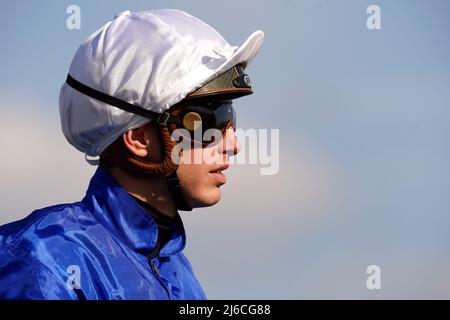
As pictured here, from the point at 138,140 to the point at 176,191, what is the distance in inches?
20.2

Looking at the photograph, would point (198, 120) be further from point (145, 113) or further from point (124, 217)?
point (124, 217)

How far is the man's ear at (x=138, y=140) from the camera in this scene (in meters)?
7.59

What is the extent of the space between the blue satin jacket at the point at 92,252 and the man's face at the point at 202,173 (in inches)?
Result: 15.6

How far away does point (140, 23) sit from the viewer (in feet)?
25.3

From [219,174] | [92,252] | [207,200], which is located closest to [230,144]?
[219,174]

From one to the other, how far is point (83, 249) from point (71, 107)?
4.26 feet

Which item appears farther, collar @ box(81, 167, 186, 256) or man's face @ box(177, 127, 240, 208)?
man's face @ box(177, 127, 240, 208)

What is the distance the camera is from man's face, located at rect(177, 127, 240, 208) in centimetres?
763

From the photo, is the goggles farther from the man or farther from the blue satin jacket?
the blue satin jacket

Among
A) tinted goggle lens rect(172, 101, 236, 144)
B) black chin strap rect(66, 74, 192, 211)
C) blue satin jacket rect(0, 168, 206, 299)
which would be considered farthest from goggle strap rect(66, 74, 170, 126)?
blue satin jacket rect(0, 168, 206, 299)

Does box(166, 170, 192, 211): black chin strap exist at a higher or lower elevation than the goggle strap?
lower

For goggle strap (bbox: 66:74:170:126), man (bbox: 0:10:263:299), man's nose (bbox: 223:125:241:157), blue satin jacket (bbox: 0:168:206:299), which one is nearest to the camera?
blue satin jacket (bbox: 0:168:206:299)

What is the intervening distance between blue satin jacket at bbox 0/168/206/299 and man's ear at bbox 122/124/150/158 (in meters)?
0.33
